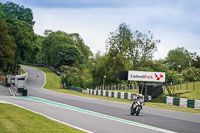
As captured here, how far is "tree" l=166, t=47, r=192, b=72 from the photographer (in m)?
126

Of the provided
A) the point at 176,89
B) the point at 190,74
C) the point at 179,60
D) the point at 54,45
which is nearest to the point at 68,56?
the point at 54,45

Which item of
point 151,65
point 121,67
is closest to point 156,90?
point 121,67

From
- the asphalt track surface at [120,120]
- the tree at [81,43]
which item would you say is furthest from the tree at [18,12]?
the asphalt track surface at [120,120]

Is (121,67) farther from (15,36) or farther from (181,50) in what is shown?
(181,50)

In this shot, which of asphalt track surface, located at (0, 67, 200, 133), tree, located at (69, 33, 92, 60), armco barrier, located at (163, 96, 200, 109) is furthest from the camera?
tree, located at (69, 33, 92, 60)

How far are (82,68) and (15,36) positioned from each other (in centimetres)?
3165

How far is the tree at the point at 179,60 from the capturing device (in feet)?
415

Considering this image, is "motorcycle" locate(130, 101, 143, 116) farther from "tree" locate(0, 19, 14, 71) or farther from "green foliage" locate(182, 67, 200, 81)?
"tree" locate(0, 19, 14, 71)

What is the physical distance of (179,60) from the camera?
12725 cm

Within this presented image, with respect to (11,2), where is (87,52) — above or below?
below

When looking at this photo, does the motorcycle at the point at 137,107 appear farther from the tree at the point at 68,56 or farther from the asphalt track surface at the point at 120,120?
the tree at the point at 68,56

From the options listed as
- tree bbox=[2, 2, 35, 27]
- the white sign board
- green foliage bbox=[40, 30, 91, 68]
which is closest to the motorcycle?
the white sign board

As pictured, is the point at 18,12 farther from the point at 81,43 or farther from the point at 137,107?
the point at 137,107

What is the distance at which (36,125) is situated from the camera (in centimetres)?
1302
